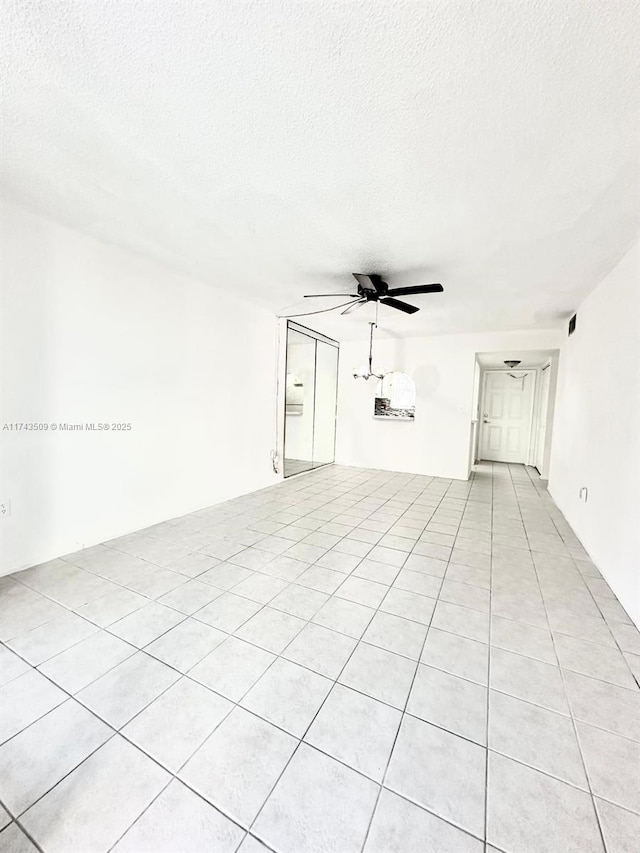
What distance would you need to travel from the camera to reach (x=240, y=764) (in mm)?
1207

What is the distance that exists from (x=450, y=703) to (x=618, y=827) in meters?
0.55

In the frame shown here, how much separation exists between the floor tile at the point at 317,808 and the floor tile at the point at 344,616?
2.33 ft

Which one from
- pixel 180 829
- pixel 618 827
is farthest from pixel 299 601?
pixel 618 827

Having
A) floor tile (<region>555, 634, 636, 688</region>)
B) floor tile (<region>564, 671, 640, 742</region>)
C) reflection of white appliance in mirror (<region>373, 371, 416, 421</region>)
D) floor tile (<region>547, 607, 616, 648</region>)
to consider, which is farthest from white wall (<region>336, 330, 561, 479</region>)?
floor tile (<region>564, 671, 640, 742</region>)

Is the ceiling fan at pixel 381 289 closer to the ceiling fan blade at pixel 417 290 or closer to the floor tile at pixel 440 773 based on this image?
the ceiling fan blade at pixel 417 290

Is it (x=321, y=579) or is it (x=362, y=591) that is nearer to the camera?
(x=362, y=591)

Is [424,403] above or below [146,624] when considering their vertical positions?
above

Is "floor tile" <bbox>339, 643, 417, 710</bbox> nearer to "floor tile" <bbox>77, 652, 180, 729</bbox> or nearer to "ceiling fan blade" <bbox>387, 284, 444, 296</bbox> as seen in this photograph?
"floor tile" <bbox>77, 652, 180, 729</bbox>

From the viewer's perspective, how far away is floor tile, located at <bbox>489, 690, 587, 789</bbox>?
1218 mm

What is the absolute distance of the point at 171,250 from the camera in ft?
9.74

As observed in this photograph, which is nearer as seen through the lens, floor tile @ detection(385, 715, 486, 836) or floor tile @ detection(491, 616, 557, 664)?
floor tile @ detection(385, 715, 486, 836)

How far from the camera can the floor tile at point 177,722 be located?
1.25 meters

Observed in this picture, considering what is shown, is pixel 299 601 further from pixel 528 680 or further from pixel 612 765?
pixel 612 765

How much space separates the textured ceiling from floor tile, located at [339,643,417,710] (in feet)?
8.20
